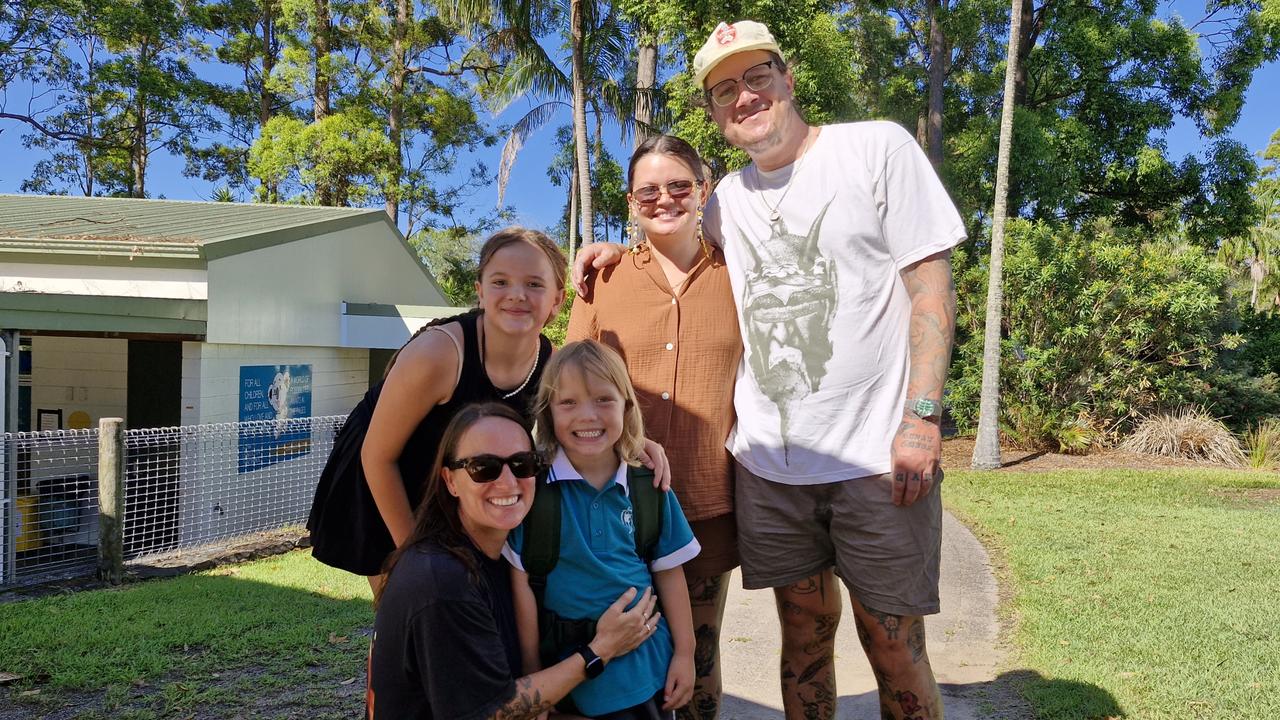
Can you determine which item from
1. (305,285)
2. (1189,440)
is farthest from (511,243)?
(1189,440)

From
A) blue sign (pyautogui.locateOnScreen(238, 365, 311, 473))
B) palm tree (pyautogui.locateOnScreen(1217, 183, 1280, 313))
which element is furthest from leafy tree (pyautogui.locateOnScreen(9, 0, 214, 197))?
palm tree (pyautogui.locateOnScreen(1217, 183, 1280, 313))

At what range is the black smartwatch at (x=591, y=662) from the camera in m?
2.20

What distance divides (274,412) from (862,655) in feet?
26.5

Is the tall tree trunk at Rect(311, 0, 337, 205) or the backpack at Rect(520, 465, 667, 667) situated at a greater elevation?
the tall tree trunk at Rect(311, 0, 337, 205)

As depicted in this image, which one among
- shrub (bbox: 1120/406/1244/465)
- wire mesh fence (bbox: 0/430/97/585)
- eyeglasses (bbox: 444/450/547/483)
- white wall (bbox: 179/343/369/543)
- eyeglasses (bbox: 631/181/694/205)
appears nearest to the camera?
eyeglasses (bbox: 444/450/547/483)

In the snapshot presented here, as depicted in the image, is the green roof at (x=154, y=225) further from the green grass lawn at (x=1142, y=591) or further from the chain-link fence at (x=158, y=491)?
the green grass lawn at (x=1142, y=591)

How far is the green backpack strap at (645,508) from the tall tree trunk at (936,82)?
59.7 feet

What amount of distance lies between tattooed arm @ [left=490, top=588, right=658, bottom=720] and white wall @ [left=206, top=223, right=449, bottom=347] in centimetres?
775

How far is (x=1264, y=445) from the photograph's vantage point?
12828 mm

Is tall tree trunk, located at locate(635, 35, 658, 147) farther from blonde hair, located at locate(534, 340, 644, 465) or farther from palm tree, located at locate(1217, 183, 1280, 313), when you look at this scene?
palm tree, located at locate(1217, 183, 1280, 313)

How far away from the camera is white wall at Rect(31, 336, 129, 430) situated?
12.3 m

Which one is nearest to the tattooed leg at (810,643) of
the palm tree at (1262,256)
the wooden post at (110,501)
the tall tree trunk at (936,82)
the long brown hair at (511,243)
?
the long brown hair at (511,243)

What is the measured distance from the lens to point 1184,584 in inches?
236

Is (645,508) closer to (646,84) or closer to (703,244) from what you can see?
(703,244)
